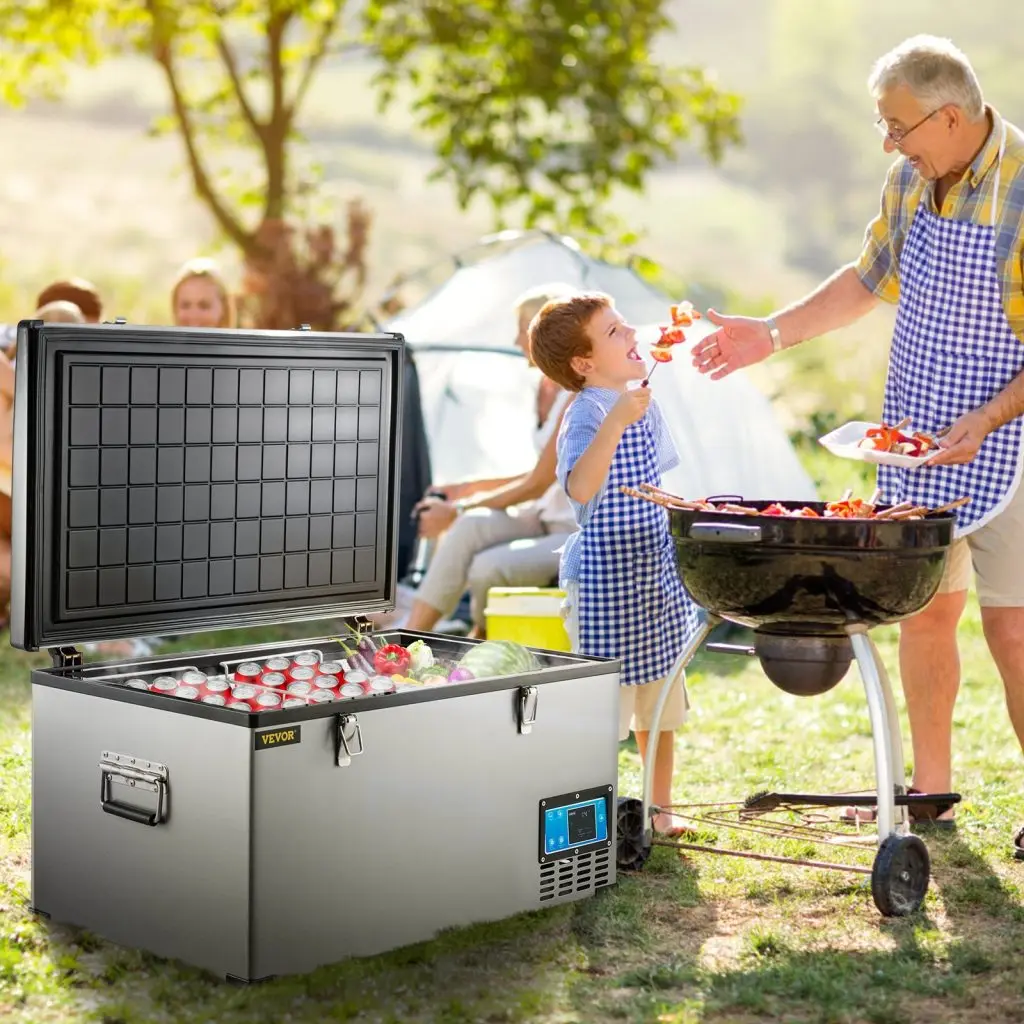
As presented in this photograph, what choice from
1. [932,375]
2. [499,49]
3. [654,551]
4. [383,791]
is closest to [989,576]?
[932,375]

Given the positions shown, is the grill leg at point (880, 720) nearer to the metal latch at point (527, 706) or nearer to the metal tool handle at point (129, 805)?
the metal latch at point (527, 706)

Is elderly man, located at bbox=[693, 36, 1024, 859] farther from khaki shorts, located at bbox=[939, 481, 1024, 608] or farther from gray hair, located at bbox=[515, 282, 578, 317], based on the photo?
gray hair, located at bbox=[515, 282, 578, 317]

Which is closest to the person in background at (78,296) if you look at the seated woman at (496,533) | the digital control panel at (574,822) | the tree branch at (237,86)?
the seated woman at (496,533)

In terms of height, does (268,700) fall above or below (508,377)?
below

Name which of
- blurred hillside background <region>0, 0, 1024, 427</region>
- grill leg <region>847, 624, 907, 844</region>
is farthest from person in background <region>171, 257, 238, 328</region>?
blurred hillside background <region>0, 0, 1024, 427</region>

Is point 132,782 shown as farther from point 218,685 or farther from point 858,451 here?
point 858,451

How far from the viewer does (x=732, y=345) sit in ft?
12.7

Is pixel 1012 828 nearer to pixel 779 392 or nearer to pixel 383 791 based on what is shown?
pixel 383 791

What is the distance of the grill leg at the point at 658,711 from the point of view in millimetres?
3504

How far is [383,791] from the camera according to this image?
2893 mm

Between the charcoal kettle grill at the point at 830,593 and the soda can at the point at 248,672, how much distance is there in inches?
35.0

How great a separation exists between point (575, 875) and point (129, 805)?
95cm

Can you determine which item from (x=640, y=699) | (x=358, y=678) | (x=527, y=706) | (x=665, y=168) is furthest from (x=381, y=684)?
(x=665, y=168)

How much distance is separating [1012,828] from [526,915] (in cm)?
138
